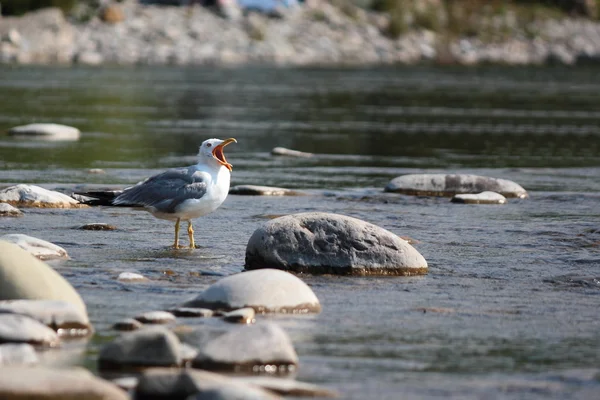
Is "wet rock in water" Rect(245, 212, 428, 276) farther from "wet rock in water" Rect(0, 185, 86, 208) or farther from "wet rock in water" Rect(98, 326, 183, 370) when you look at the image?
"wet rock in water" Rect(0, 185, 86, 208)

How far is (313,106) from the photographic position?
37.5 meters

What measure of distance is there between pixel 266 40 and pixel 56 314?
67032mm

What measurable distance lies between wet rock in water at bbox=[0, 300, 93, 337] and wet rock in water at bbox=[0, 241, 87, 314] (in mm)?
173

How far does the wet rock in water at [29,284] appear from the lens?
8234 mm

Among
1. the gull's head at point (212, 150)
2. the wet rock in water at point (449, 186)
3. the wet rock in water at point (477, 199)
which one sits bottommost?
the wet rock in water at point (477, 199)

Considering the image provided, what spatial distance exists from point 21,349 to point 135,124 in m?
21.8

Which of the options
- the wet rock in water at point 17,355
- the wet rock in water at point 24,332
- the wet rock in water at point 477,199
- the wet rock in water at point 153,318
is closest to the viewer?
the wet rock in water at point 17,355

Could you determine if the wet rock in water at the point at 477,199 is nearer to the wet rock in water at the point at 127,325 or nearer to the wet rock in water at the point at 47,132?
the wet rock in water at the point at 127,325

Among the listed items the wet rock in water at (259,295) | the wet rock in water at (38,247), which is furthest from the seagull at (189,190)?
the wet rock in water at (259,295)

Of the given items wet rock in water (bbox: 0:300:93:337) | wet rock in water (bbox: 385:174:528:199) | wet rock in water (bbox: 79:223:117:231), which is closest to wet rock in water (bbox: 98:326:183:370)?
wet rock in water (bbox: 0:300:93:337)

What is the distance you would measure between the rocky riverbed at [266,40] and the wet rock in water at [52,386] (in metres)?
53.6

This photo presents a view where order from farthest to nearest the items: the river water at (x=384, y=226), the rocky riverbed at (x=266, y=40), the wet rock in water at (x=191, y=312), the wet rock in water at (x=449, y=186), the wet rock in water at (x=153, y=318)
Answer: the rocky riverbed at (x=266, y=40), the wet rock in water at (x=449, y=186), the wet rock in water at (x=191, y=312), the wet rock in water at (x=153, y=318), the river water at (x=384, y=226)

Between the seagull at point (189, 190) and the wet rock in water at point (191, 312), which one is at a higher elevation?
the seagull at point (189, 190)

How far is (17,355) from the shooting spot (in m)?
7.07
